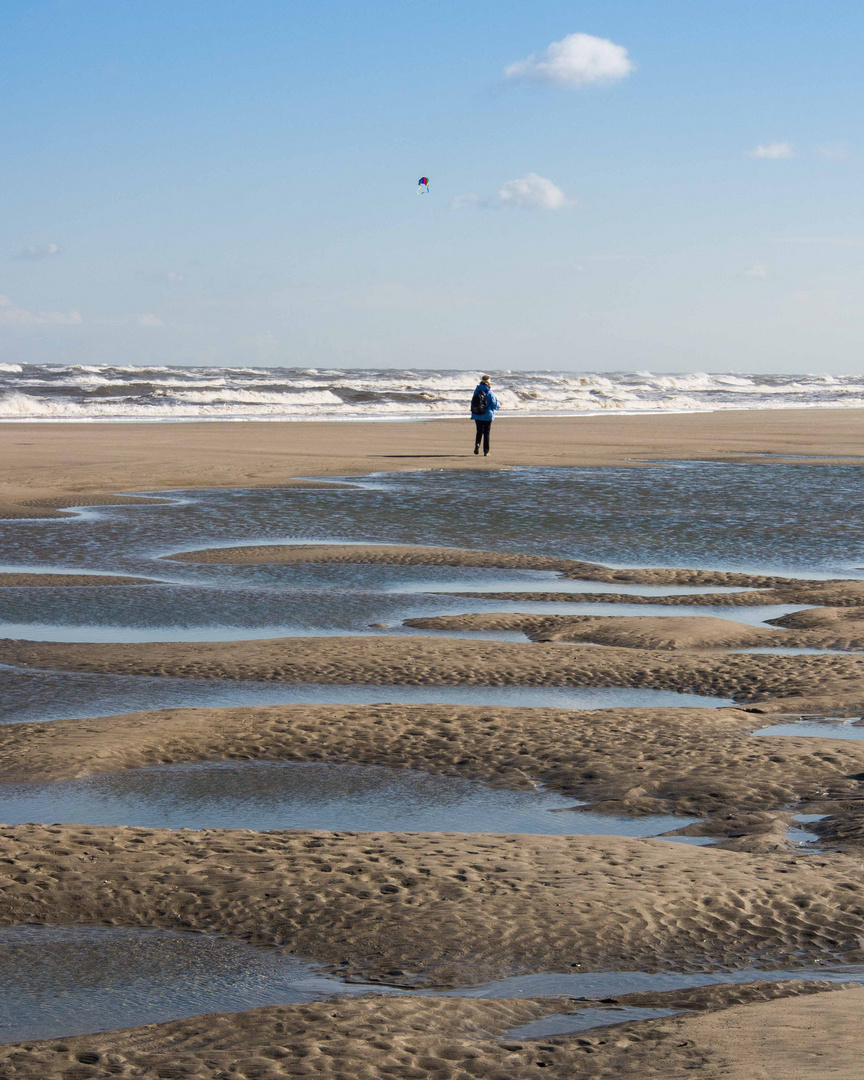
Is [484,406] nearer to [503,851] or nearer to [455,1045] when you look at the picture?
[503,851]

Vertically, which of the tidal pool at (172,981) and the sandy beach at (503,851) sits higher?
the sandy beach at (503,851)

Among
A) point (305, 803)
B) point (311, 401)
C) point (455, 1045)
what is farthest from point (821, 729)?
point (311, 401)

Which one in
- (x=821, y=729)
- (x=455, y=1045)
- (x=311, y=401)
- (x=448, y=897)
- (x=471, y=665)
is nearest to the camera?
(x=455, y=1045)

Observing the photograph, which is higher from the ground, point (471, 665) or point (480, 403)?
point (480, 403)

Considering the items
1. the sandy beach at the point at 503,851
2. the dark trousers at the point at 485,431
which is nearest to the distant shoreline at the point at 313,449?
the dark trousers at the point at 485,431

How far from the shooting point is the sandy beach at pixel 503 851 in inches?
119

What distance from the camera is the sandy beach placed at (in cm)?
303

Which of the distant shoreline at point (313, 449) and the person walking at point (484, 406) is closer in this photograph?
the distant shoreline at point (313, 449)

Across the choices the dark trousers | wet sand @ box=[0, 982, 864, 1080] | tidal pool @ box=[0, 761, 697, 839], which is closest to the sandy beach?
wet sand @ box=[0, 982, 864, 1080]

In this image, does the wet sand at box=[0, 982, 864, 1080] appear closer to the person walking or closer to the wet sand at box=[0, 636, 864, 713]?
the wet sand at box=[0, 636, 864, 713]

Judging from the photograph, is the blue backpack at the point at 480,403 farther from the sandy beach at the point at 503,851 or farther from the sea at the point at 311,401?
the sea at the point at 311,401

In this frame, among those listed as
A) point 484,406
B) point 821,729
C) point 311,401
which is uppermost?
point 311,401

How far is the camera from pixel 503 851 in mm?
4309

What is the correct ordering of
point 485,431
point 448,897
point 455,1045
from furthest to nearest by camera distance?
point 485,431
point 448,897
point 455,1045
